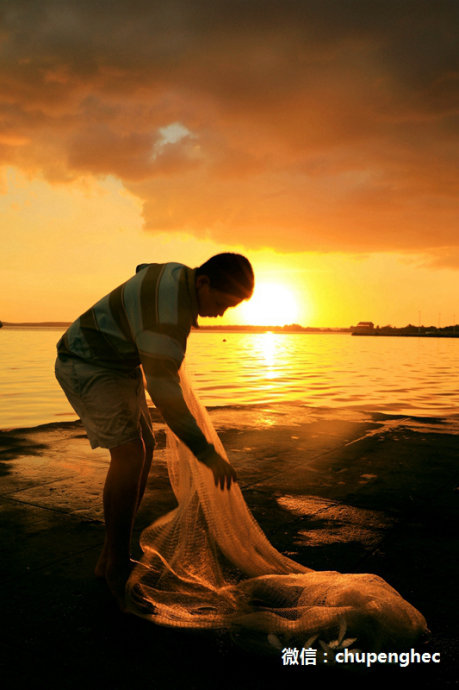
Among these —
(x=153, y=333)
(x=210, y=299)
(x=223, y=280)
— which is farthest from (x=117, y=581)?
(x=223, y=280)

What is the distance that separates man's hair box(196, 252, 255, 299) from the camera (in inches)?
98.5

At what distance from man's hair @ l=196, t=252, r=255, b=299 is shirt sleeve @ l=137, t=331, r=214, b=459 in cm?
36

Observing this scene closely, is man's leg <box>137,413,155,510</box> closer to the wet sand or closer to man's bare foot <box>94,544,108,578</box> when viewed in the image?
man's bare foot <box>94,544,108,578</box>

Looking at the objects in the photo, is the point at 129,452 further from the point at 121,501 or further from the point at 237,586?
the point at 237,586

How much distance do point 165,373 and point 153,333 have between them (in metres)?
0.19

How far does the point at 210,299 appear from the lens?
2.53m

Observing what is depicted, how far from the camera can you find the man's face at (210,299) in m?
2.51

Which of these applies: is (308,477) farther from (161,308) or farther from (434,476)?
(161,308)

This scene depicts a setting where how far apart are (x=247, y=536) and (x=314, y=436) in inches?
173

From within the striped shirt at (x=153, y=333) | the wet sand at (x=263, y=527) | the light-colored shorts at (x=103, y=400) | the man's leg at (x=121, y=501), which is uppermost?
the striped shirt at (x=153, y=333)

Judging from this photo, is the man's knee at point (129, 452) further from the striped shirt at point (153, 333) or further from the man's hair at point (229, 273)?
the man's hair at point (229, 273)

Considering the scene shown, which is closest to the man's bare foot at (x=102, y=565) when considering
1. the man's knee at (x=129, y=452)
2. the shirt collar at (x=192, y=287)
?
the man's knee at (x=129, y=452)

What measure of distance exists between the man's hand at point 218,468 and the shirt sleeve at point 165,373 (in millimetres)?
179

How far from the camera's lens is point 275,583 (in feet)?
8.73
